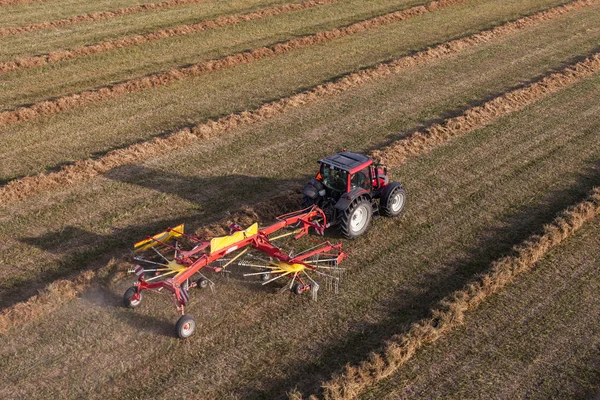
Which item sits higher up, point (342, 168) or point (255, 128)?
point (342, 168)

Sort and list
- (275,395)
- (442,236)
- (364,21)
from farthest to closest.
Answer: (364,21) < (442,236) < (275,395)

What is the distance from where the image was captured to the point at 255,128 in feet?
70.7

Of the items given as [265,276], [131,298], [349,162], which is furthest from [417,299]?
[131,298]

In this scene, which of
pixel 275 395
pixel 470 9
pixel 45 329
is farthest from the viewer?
pixel 470 9

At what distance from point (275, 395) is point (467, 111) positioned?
48.6ft

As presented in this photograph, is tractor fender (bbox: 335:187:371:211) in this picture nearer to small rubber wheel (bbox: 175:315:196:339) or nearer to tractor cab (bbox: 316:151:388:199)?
tractor cab (bbox: 316:151:388:199)

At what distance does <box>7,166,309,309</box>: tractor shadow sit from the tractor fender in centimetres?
238

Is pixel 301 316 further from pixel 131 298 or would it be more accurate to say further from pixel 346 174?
pixel 346 174

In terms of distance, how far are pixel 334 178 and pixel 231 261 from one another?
3.37 m

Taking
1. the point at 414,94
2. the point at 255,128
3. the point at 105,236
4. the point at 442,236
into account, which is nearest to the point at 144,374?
the point at 105,236

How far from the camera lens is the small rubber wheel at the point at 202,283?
519 inches

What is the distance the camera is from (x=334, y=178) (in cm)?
1491

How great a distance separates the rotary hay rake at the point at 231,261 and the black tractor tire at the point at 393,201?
1730mm

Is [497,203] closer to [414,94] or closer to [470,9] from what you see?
[414,94]
